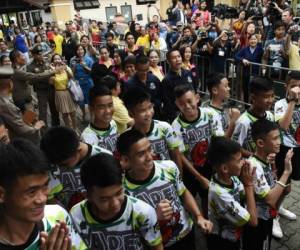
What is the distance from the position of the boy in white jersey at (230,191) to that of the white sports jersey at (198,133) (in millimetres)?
700

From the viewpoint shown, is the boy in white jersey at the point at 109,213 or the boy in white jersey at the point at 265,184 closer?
the boy in white jersey at the point at 109,213

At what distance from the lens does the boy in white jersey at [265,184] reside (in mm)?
2807

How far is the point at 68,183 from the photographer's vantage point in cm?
262

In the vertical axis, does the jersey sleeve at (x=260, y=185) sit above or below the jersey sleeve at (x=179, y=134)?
below

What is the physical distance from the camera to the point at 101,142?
11.1ft

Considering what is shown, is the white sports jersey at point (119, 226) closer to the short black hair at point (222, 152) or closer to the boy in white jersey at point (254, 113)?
the short black hair at point (222, 152)

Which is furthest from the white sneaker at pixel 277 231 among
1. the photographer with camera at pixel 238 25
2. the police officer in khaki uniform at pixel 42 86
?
the photographer with camera at pixel 238 25

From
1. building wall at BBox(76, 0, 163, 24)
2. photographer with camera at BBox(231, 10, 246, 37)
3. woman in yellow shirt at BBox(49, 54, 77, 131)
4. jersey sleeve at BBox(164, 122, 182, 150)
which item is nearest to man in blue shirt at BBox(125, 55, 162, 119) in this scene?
woman in yellow shirt at BBox(49, 54, 77, 131)

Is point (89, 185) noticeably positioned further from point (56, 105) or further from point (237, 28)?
point (237, 28)

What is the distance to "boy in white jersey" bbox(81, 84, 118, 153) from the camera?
3363 mm

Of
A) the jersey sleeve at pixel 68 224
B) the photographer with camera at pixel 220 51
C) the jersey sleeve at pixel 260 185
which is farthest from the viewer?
the photographer with camera at pixel 220 51

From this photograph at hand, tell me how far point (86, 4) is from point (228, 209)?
28706 millimetres

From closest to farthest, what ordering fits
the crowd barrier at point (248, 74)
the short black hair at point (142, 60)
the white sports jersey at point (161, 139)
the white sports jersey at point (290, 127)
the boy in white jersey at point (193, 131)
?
the white sports jersey at point (161, 139) < the boy in white jersey at point (193, 131) < the white sports jersey at point (290, 127) < the short black hair at point (142, 60) < the crowd barrier at point (248, 74)

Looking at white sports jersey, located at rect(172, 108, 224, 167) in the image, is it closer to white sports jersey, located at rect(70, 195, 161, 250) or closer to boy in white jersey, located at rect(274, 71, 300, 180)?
boy in white jersey, located at rect(274, 71, 300, 180)
